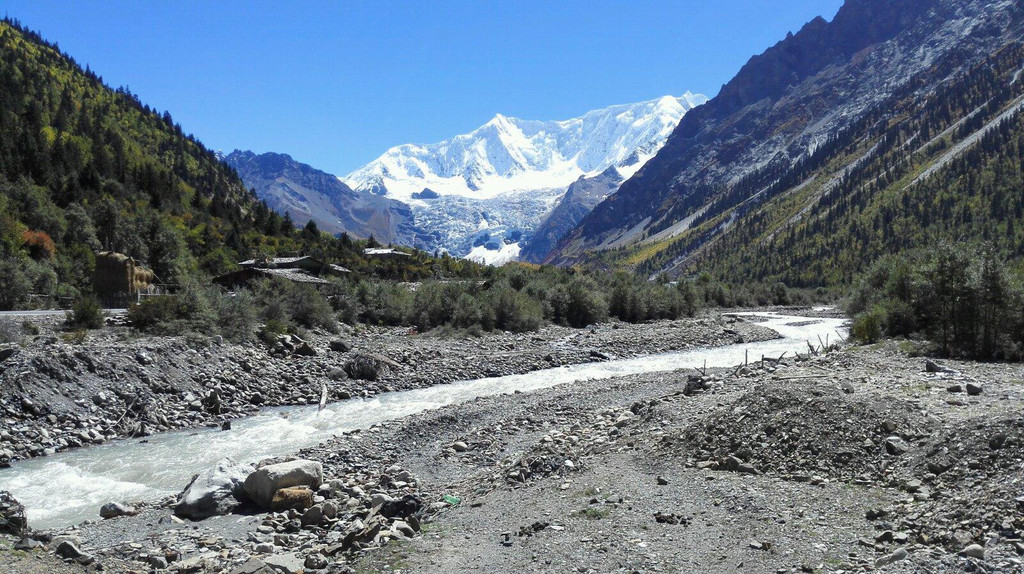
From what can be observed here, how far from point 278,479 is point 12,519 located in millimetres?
4390

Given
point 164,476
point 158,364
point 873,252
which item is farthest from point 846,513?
point 873,252

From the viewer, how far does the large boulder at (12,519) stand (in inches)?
394

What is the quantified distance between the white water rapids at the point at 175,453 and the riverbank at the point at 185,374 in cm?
108

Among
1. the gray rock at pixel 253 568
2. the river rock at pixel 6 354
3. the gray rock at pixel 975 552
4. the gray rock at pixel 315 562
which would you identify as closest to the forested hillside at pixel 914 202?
the gray rock at pixel 975 552

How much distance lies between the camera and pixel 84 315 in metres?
27.8

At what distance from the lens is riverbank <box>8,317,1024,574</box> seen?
8516mm

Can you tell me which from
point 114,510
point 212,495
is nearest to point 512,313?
point 212,495

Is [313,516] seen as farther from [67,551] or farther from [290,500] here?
[67,551]

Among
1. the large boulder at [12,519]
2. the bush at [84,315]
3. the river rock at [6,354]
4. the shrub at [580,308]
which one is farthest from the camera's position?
the shrub at [580,308]

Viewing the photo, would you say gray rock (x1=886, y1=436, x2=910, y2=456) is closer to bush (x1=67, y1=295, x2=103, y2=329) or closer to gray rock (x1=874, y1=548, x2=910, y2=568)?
gray rock (x1=874, y1=548, x2=910, y2=568)

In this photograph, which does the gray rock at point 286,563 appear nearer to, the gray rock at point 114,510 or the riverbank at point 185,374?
the gray rock at point 114,510

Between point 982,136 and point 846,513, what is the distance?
18822 centimetres

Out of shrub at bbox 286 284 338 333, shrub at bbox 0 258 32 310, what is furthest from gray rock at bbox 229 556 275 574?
shrub at bbox 0 258 32 310

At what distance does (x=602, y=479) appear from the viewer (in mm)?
12383
